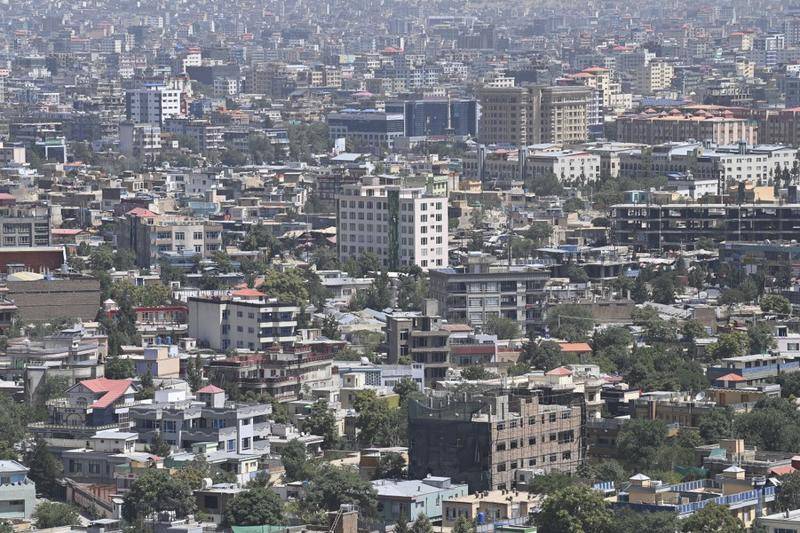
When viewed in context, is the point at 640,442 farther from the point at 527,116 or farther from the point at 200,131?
the point at 200,131

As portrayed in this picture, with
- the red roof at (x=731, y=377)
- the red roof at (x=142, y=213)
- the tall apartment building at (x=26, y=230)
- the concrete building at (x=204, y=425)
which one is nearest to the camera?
the concrete building at (x=204, y=425)

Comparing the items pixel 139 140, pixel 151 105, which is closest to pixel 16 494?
pixel 139 140

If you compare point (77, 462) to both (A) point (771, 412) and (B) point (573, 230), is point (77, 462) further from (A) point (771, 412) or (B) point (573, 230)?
(B) point (573, 230)

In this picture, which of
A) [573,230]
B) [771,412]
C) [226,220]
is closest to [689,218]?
[573,230]

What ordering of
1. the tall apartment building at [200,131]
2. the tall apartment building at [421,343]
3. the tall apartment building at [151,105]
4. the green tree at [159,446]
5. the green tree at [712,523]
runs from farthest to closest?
1. the tall apartment building at [151,105]
2. the tall apartment building at [200,131]
3. the tall apartment building at [421,343]
4. the green tree at [159,446]
5. the green tree at [712,523]

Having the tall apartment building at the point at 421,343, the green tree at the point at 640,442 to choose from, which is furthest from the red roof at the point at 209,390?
the tall apartment building at the point at 421,343

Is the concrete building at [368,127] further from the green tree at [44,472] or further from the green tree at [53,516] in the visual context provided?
the green tree at [53,516]

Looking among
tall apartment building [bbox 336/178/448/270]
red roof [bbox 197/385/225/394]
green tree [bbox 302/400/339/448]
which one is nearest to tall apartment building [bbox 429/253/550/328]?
tall apartment building [bbox 336/178/448/270]

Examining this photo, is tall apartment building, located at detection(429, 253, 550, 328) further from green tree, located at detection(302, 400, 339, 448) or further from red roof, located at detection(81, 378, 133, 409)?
green tree, located at detection(302, 400, 339, 448)
